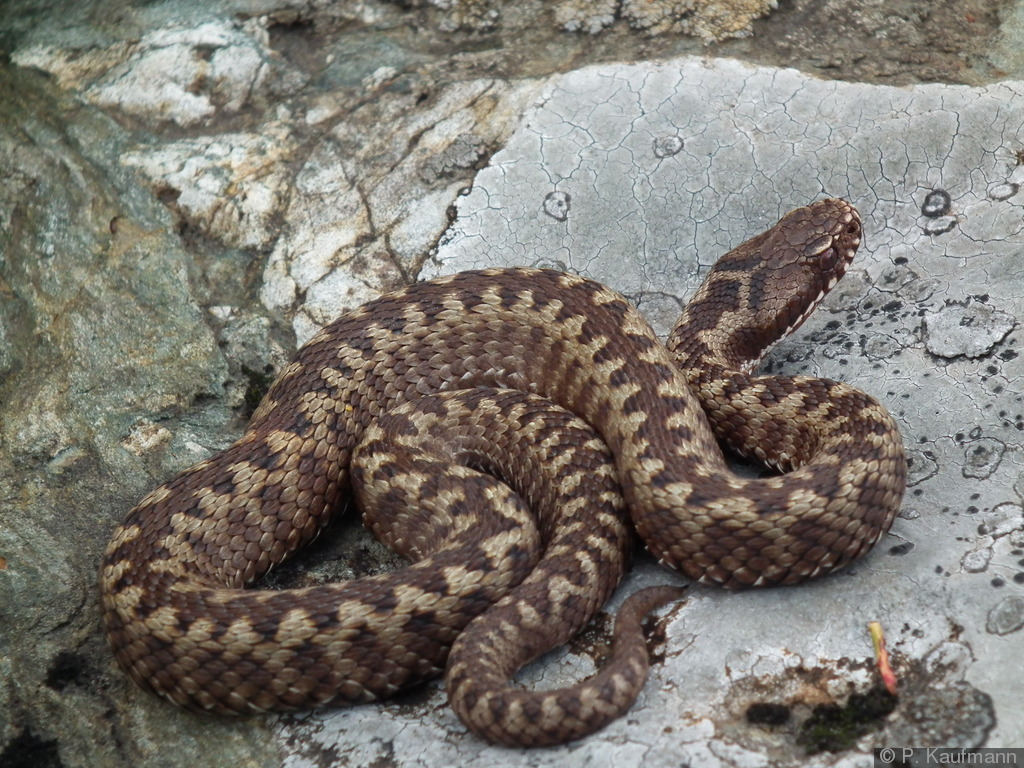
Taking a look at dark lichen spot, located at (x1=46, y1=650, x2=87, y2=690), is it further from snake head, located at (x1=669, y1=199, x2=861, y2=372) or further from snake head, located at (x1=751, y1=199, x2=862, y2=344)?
snake head, located at (x1=751, y1=199, x2=862, y2=344)

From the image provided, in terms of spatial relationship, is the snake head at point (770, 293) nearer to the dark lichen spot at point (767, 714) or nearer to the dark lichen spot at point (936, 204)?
the dark lichen spot at point (936, 204)

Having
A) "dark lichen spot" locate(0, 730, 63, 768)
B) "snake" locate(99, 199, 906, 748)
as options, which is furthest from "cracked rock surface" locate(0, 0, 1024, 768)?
"snake" locate(99, 199, 906, 748)

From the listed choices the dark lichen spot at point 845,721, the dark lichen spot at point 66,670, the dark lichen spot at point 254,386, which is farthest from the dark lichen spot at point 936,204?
the dark lichen spot at point 66,670

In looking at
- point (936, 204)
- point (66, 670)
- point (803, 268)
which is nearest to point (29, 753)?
point (66, 670)

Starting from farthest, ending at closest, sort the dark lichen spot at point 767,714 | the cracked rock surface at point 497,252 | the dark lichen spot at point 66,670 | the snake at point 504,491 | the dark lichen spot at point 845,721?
the dark lichen spot at point 66,670 → the snake at point 504,491 → the cracked rock surface at point 497,252 → the dark lichen spot at point 767,714 → the dark lichen spot at point 845,721

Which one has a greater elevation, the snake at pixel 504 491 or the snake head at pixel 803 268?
the snake head at pixel 803 268

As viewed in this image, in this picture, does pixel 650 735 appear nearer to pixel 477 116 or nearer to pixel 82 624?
pixel 82 624

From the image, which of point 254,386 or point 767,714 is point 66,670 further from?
point 767,714

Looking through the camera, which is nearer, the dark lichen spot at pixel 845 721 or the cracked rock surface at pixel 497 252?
the dark lichen spot at pixel 845 721

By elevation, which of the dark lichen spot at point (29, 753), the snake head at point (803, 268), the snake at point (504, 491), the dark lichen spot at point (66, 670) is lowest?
the dark lichen spot at point (29, 753)
